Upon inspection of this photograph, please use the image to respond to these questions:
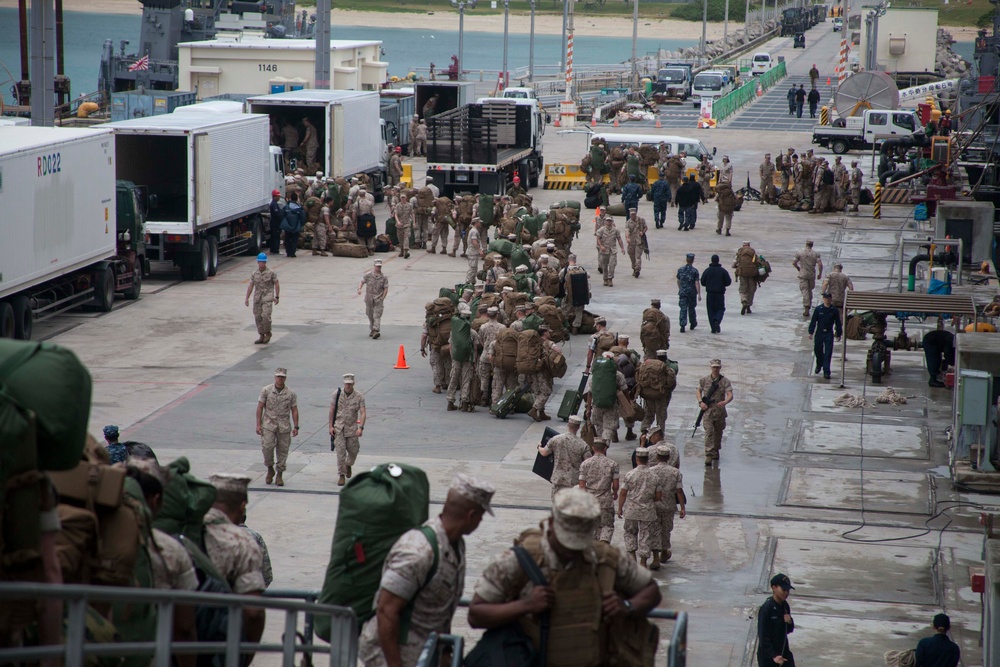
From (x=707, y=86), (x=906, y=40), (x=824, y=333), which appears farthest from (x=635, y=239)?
(x=906, y=40)

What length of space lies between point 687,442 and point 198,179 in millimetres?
13389

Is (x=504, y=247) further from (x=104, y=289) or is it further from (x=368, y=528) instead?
(x=368, y=528)

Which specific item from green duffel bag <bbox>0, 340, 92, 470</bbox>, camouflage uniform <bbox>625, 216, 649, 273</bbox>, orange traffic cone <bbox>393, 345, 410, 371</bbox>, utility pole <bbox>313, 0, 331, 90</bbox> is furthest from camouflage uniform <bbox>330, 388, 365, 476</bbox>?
utility pole <bbox>313, 0, 331, 90</bbox>

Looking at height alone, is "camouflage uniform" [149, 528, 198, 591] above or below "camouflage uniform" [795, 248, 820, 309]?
above

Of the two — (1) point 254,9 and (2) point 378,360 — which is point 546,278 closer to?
(2) point 378,360

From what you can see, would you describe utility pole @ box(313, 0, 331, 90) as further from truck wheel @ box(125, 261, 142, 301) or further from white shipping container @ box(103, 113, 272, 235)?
truck wheel @ box(125, 261, 142, 301)

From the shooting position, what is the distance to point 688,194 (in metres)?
34.5

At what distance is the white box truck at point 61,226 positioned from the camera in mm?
20703

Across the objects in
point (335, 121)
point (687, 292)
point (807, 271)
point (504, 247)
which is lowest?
point (687, 292)

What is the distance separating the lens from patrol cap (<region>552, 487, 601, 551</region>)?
4980mm

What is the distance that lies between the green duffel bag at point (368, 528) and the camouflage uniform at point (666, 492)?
7372 millimetres

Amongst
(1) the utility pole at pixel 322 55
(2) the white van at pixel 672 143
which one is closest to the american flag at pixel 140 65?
(1) the utility pole at pixel 322 55

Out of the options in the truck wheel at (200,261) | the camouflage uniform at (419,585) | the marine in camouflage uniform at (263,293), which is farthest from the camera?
the truck wheel at (200,261)

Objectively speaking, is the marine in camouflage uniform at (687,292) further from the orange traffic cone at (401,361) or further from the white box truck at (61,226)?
the white box truck at (61,226)
